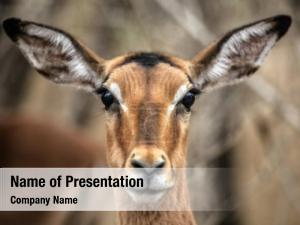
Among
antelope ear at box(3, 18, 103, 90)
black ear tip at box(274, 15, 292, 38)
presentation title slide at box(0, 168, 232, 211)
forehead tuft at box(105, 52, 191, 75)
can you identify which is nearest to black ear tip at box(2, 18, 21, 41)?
antelope ear at box(3, 18, 103, 90)

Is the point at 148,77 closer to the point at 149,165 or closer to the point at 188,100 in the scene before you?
→ the point at 188,100

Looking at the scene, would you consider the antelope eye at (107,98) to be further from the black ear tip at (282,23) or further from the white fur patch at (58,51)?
Answer: the black ear tip at (282,23)

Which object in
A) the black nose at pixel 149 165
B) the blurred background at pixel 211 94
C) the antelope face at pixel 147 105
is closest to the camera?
the black nose at pixel 149 165

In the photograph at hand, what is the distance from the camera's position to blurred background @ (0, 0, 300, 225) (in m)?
2.77

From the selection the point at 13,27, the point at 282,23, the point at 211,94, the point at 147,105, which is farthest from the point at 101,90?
the point at 211,94

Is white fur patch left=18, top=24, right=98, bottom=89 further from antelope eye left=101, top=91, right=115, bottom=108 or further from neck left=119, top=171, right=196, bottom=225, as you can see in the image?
neck left=119, top=171, right=196, bottom=225

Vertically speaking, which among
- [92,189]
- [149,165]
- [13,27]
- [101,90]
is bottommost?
[92,189]

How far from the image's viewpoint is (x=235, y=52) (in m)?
2.05

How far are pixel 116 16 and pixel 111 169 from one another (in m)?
0.94

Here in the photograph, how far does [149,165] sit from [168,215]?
0.81 feet

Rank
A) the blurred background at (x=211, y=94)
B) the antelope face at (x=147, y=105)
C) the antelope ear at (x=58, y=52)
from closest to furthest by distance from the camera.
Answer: the antelope face at (x=147, y=105)
the antelope ear at (x=58, y=52)
the blurred background at (x=211, y=94)

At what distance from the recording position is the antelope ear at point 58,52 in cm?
200

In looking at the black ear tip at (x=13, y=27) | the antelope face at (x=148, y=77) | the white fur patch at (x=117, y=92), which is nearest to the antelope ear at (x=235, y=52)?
the antelope face at (x=148, y=77)

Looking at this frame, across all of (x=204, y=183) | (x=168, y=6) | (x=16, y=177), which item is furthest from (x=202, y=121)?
(x=16, y=177)
